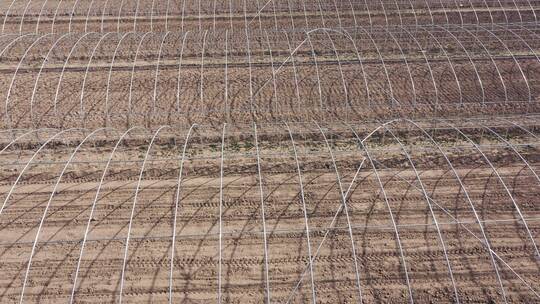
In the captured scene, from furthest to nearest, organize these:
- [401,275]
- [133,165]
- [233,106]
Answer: [233,106] → [133,165] → [401,275]

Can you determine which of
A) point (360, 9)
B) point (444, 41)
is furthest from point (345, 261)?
point (360, 9)

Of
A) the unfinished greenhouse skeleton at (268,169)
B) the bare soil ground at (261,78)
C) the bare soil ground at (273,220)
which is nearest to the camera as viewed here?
the bare soil ground at (273,220)

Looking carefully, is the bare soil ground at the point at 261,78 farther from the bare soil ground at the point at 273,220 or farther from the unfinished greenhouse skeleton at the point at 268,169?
the bare soil ground at the point at 273,220

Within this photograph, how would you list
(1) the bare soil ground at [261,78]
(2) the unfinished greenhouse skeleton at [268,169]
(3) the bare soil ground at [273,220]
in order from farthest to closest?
(1) the bare soil ground at [261,78]
(2) the unfinished greenhouse skeleton at [268,169]
(3) the bare soil ground at [273,220]

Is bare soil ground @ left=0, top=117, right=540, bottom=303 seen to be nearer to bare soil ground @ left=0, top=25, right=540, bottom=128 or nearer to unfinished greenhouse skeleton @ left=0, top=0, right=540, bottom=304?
unfinished greenhouse skeleton @ left=0, top=0, right=540, bottom=304

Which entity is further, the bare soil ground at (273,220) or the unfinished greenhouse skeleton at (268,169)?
the unfinished greenhouse skeleton at (268,169)

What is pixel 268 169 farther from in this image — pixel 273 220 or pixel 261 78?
pixel 261 78

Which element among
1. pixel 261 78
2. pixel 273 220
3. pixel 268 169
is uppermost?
pixel 261 78

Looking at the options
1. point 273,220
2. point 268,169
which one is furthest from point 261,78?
point 273,220

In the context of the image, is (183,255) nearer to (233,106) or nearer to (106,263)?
(106,263)

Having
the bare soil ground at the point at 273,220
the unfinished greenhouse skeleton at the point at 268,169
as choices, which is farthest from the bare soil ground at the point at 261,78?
the bare soil ground at the point at 273,220

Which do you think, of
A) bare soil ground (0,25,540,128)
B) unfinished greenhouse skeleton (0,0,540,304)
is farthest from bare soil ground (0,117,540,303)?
bare soil ground (0,25,540,128)
